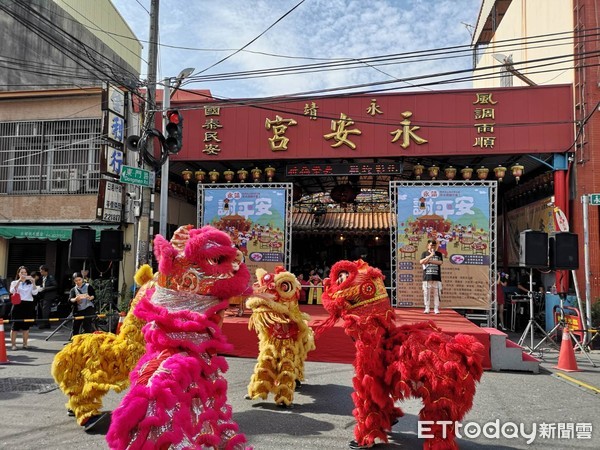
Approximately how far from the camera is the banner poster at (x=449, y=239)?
9.34 m

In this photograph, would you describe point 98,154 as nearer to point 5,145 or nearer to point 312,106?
point 5,145

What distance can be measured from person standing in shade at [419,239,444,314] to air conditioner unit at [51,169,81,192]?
966 cm

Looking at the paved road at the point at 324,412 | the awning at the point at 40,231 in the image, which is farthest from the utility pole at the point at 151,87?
the awning at the point at 40,231

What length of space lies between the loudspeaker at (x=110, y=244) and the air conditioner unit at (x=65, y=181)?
5.12 meters

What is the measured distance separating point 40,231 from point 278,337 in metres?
9.75

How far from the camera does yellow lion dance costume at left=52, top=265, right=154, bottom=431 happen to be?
415cm

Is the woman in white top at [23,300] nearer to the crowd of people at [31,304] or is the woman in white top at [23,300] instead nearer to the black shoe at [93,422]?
the crowd of people at [31,304]

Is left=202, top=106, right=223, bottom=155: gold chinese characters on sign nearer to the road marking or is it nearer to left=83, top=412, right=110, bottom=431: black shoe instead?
left=83, top=412, right=110, bottom=431: black shoe

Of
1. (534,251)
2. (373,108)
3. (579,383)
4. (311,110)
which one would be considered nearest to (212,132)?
(311,110)

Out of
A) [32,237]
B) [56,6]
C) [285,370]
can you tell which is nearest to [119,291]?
[32,237]

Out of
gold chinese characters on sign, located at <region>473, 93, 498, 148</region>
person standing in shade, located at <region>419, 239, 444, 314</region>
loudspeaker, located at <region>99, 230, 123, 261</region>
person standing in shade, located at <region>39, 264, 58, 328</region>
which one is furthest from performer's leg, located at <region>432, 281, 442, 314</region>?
person standing in shade, located at <region>39, 264, 58, 328</region>

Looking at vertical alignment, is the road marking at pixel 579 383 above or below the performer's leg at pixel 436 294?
below

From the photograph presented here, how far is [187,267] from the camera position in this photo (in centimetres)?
250

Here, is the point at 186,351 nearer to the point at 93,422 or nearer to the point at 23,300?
the point at 93,422
